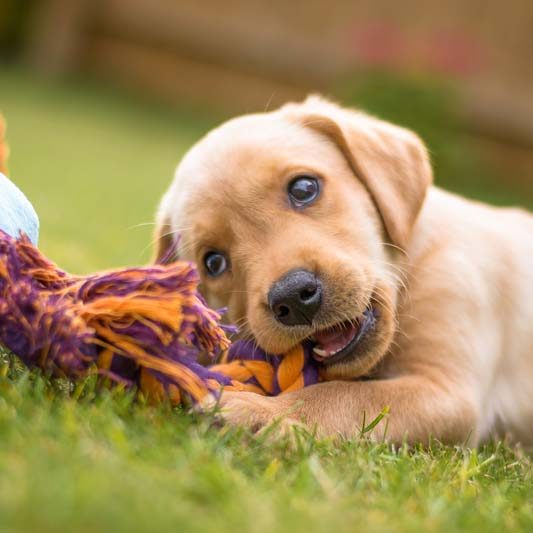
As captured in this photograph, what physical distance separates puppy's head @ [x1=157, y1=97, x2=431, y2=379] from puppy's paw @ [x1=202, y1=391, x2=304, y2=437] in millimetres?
264

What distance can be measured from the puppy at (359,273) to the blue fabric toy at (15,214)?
693mm

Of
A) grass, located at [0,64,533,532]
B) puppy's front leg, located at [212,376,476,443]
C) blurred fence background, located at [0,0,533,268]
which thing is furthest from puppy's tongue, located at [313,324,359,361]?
blurred fence background, located at [0,0,533,268]

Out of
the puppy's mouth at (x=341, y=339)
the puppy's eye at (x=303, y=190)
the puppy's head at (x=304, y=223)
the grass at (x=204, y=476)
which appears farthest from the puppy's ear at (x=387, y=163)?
the grass at (x=204, y=476)

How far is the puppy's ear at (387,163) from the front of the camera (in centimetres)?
351

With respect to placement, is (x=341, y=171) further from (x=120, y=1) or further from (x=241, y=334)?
(x=120, y=1)

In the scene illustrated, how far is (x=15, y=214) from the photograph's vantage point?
9.49 feet

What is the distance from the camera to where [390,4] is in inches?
626

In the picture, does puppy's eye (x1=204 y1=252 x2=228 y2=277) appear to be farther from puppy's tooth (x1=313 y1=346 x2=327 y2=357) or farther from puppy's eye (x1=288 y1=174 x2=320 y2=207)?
puppy's tooth (x1=313 y1=346 x2=327 y2=357)

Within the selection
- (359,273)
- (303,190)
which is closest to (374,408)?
(359,273)

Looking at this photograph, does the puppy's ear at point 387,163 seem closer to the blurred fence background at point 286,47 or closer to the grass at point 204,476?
the grass at point 204,476

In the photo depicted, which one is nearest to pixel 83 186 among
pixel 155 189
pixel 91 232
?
pixel 155 189

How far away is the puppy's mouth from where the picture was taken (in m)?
3.10

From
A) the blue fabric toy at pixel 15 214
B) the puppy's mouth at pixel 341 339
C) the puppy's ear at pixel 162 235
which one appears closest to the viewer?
the blue fabric toy at pixel 15 214

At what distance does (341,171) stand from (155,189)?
6.84 m
